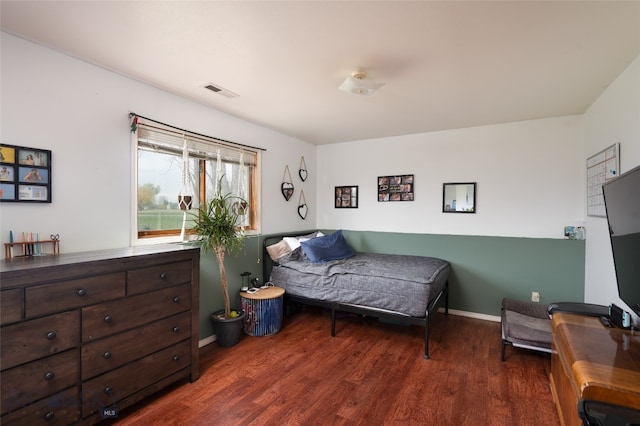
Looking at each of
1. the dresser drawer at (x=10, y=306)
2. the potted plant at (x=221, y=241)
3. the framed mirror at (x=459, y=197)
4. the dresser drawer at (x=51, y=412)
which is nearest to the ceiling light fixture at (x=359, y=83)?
the potted plant at (x=221, y=241)

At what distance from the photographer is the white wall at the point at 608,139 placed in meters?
2.13

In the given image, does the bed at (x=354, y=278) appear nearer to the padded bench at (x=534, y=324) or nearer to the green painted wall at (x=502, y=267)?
the green painted wall at (x=502, y=267)

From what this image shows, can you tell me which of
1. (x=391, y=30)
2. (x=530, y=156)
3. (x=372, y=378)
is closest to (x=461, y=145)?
(x=530, y=156)

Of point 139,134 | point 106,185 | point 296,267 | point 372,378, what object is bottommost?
point 372,378

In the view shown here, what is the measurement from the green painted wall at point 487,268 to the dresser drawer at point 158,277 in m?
0.71

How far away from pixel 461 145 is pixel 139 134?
12.1ft

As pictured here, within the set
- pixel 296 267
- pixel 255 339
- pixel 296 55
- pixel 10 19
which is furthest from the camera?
pixel 296 267

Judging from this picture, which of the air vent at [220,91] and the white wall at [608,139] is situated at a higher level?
the air vent at [220,91]

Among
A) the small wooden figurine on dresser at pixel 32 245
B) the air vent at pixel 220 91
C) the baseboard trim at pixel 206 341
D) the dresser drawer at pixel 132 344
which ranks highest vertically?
the air vent at pixel 220 91

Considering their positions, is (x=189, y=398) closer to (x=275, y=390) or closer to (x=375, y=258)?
(x=275, y=390)

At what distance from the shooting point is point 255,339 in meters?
3.16

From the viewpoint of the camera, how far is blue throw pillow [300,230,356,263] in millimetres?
3691

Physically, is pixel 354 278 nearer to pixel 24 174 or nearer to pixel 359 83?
pixel 359 83

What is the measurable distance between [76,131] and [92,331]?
1.41m
